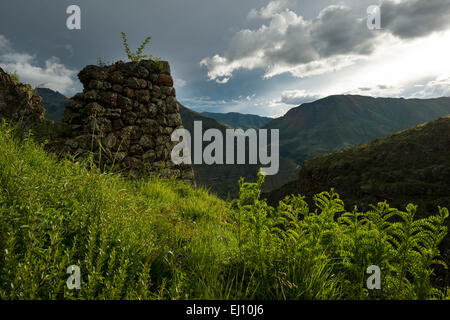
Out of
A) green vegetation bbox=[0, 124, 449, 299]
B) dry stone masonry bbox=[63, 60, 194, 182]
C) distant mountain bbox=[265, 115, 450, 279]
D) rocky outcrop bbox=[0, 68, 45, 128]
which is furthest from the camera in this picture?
distant mountain bbox=[265, 115, 450, 279]

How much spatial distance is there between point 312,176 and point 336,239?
131 feet

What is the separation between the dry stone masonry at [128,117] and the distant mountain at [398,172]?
65.2 ft

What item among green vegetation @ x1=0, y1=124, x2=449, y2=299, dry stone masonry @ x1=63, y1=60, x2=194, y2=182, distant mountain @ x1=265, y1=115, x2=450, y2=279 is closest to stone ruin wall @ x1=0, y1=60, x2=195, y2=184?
dry stone masonry @ x1=63, y1=60, x2=194, y2=182

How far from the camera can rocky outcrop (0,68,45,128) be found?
506 cm

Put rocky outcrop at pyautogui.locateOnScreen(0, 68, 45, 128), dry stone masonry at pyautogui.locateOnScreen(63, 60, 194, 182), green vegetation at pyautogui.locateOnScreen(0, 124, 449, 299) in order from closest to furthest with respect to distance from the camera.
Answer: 1. green vegetation at pyautogui.locateOnScreen(0, 124, 449, 299)
2. rocky outcrop at pyautogui.locateOnScreen(0, 68, 45, 128)
3. dry stone masonry at pyautogui.locateOnScreen(63, 60, 194, 182)

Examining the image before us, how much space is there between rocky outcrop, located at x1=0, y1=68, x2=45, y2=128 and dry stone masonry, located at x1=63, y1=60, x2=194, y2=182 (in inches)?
27.2

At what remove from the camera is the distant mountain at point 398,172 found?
68.8 feet

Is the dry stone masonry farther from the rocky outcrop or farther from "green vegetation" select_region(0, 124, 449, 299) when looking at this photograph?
"green vegetation" select_region(0, 124, 449, 299)

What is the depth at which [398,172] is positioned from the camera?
26.0 meters

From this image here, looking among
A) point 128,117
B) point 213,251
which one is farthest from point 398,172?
point 213,251

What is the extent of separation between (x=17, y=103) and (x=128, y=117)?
8.37 feet

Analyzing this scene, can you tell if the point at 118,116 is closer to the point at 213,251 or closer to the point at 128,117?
the point at 128,117

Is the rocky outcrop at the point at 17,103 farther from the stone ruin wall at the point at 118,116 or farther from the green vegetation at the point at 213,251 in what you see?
the green vegetation at the point at 213,251

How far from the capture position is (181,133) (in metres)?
7.00
